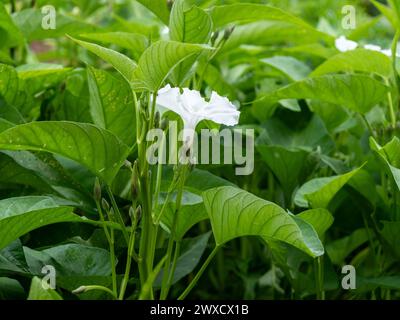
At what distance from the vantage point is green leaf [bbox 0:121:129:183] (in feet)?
2.42

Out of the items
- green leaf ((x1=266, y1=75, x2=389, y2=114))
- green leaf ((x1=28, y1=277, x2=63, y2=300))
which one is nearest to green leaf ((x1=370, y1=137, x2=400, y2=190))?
green leaf ((x1=266, y1=75, x2=389, y2=114))

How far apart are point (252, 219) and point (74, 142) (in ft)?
0.70

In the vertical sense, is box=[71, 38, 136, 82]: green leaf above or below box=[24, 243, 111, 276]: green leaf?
above

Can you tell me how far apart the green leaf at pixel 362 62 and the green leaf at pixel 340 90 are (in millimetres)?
52

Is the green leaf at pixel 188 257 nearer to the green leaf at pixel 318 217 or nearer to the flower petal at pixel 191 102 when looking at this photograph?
the green leaf at pixel 318 217

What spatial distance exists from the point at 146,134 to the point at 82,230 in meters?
0.26

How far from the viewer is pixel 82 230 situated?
97cm

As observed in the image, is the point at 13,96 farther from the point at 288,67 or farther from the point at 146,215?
the point at 288,67

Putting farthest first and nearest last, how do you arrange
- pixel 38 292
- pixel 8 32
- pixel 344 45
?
pixel 344 45 → pixel 8 32 → pixel 38 292

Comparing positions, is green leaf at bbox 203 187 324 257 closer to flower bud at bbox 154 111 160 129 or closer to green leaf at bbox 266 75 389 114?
flower bud at bbox 154 111 160 129

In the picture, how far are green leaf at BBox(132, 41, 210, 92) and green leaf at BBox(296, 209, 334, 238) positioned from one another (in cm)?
26

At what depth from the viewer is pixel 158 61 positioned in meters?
0.74

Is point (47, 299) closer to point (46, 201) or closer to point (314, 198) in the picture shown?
point (46, 201)

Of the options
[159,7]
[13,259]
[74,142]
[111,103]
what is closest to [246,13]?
[159,7]
